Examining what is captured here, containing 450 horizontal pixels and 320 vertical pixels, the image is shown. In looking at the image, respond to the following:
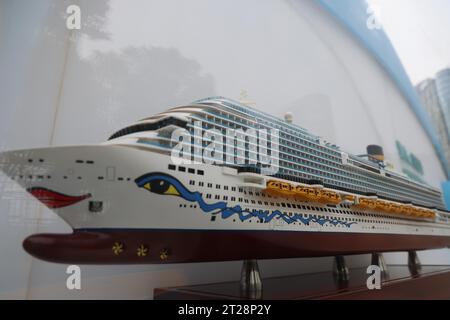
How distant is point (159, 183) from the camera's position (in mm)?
2824

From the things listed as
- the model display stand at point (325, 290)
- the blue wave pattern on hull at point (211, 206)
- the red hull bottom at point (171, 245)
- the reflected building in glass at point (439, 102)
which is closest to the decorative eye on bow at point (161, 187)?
the blue wave pattern on hull at point (211, 206)

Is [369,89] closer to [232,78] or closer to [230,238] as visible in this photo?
[232,78]

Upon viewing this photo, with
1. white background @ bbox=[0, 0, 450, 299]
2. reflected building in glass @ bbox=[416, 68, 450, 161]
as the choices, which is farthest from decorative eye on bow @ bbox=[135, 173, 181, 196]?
reflected building in glass @ bbox=[416, 68, 450, 161]

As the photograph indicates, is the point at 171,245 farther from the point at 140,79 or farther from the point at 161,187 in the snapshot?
the point at 140,79

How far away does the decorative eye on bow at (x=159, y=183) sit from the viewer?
2766 millimetres

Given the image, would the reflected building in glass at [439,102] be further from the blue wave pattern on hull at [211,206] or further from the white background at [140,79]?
the blue wave pattern on hull at [211,206]

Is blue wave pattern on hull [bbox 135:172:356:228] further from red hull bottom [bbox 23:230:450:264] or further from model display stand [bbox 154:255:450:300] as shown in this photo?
model display stand [bbox 154:255:450:300]

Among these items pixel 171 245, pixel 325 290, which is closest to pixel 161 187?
pixel 171 245

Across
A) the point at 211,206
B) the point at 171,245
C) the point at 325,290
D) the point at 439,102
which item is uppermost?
the point at 439,102

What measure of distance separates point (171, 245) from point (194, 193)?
1.66 ft

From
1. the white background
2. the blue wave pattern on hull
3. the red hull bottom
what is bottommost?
the red hull bottom

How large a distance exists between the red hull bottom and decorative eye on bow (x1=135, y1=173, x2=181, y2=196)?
0.35 meters

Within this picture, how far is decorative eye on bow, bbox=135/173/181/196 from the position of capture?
2.77 m
